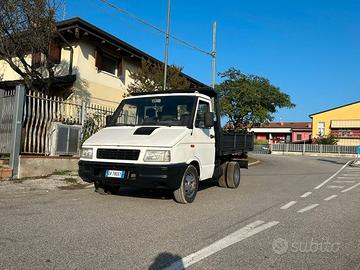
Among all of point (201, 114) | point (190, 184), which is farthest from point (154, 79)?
point (190, 184)

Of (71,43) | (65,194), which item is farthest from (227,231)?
(71,43)

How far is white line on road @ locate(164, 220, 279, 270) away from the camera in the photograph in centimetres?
409

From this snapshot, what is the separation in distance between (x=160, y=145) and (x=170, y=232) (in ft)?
6.34

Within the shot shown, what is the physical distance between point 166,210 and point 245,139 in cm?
575

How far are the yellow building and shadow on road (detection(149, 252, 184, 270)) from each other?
51.8 m

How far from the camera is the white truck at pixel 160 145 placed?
22.6ft

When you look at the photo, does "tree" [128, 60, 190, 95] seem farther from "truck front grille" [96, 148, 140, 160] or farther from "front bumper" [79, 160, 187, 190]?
"front bumper" [79, 160, 187, 190]

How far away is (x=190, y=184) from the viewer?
763cm

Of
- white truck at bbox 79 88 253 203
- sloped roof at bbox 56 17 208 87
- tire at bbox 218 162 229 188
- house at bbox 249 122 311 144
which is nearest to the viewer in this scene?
white truck at bbox 79 88 253 203

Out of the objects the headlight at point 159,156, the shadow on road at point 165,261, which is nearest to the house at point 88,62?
the headlight at point 159,156

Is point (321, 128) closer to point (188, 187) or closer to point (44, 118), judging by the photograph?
point (44, 118)

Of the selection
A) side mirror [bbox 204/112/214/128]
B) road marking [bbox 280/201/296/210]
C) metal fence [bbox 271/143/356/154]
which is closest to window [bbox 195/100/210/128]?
side mirror [bbox 204/112/214/128]

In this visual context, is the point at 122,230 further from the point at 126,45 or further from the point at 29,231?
the point at 126,45

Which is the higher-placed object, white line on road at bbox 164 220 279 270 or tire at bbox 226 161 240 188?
tire at bbox 226 161 240 188
